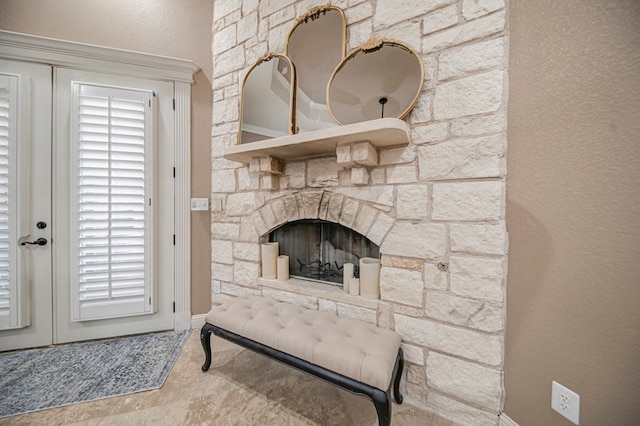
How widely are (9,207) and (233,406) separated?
92.7 inches

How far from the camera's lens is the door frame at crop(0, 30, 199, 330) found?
1.88m

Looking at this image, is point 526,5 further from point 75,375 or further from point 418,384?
point 75,375

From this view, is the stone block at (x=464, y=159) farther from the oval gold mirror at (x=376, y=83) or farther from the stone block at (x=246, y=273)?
the stone block at (x=246, y=273)

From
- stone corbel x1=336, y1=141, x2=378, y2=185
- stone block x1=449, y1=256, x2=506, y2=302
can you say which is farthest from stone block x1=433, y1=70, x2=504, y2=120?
stone block x1=449, y1=256, x2=506, y2=302

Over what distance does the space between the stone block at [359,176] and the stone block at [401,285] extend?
22.6 inches

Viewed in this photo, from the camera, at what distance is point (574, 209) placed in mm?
945

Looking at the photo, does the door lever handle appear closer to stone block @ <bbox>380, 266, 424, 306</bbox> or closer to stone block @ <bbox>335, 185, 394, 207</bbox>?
stone block @ <bbox>335, 185, 394, 207</bbox>

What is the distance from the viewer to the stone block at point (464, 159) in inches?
46.4

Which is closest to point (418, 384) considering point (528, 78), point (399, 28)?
point (528, 78)

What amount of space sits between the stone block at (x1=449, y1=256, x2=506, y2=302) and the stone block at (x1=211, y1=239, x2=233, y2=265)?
182cm

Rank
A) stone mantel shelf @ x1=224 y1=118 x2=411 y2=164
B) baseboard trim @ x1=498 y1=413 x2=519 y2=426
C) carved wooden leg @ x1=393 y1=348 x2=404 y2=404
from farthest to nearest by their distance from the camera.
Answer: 1. carved wooden leg @ x1=393 y1=348 x2=404 y2=404
2. stone mantel shelf @ x1=224 y1=118 x2=411 y2=164
3. baseboard trim @ x1=498 y1=413 x2=519 y2=426

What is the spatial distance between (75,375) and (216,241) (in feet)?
4.19

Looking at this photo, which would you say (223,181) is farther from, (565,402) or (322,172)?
(565,402)

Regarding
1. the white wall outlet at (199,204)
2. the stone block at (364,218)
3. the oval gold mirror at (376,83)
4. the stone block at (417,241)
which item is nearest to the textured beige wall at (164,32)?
the white wall outlet at (199,204)
